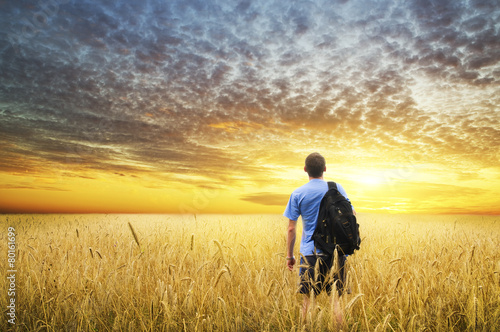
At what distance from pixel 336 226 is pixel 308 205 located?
0.50 m

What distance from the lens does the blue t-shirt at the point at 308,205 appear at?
3.83 metres

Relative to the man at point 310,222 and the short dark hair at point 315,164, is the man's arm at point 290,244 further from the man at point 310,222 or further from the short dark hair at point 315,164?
the short dark hair at point 315,164

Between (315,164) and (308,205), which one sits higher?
(315,164)

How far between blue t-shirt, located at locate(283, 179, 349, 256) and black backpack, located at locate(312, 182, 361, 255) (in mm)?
154

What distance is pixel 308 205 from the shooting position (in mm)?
3861

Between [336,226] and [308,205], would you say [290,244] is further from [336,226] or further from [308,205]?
[336,226]

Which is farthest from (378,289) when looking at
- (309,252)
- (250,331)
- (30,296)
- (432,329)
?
(30,296)

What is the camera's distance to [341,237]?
3494 mm

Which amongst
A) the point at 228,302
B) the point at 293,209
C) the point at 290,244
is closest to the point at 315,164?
the point at 293,209

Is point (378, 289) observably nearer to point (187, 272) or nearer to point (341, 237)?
point (341, 237)

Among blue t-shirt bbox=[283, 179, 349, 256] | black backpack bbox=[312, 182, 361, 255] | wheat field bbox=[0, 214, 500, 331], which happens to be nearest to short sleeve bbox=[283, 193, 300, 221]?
blue t-shirt bbox=[283, 179, 349, 256]

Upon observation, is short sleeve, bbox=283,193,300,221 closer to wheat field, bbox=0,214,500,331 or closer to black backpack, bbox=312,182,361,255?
black backpack, bbox=312,182,361,255

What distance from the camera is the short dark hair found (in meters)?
3.99

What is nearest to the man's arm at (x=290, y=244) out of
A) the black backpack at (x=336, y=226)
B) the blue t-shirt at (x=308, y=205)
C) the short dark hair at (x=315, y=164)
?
the blue t-shirt at (x=308, y=205)
